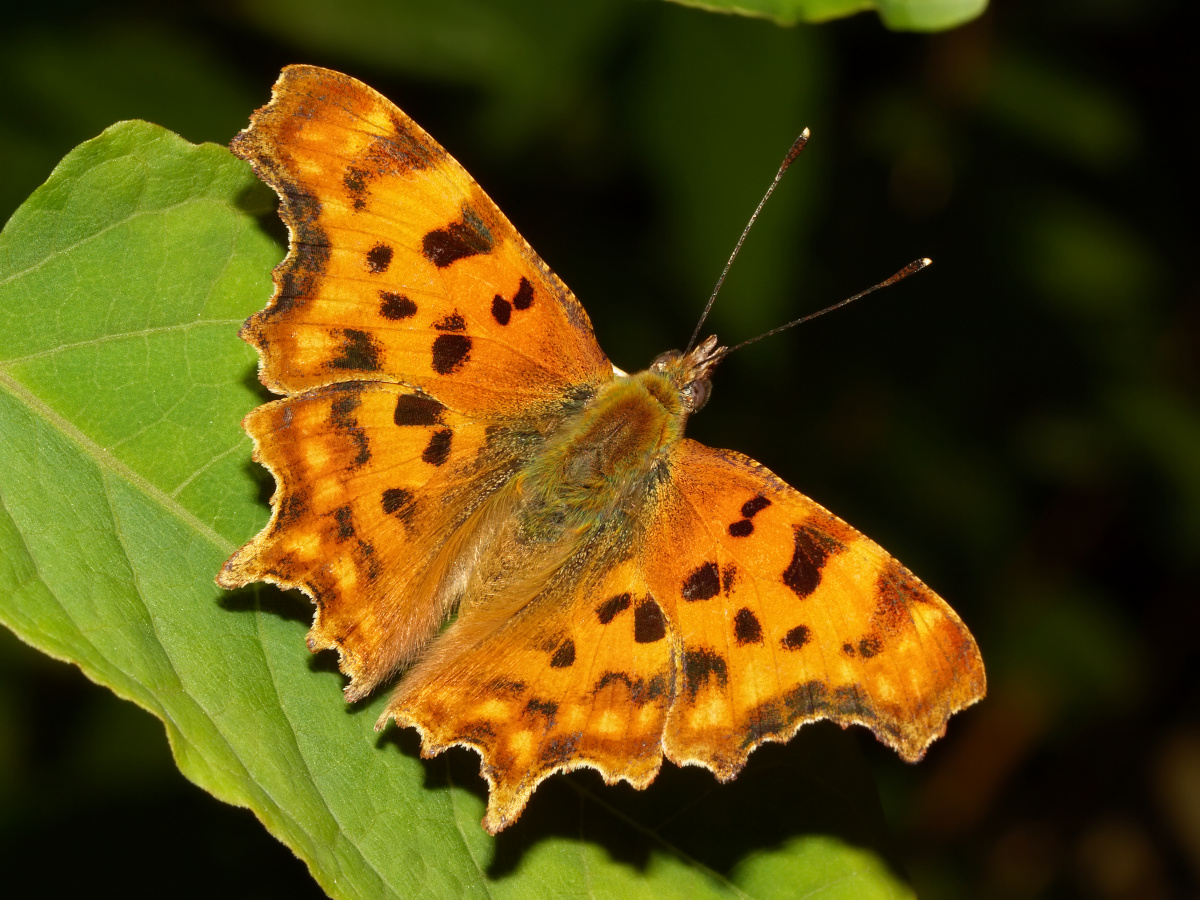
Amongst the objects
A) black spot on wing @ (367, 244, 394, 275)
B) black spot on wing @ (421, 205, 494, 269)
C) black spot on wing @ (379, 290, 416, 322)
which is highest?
black spot on wing @ (421, 205, 494, 269)

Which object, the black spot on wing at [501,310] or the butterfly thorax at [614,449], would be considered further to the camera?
the butterfly thorax at [614,449]

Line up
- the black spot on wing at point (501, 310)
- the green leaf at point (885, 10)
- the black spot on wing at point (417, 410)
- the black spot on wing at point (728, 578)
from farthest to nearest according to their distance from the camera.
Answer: the black spot on wing at point (501, 310)
the black spot on wing at point (417, 410)
the black spot on wing at point (728, 578)
the green leaf at point (885, 10)

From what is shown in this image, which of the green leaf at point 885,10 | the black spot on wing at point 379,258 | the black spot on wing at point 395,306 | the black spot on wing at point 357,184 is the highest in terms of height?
the green leaf at point 885,10

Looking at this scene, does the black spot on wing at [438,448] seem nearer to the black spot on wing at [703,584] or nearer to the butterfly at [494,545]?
the butterfly at [494,545]

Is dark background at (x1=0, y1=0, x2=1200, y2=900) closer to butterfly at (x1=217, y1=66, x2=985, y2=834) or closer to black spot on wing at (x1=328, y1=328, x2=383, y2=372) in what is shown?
butterfly at (x1=217, y1=66, x2=985, y2=834)

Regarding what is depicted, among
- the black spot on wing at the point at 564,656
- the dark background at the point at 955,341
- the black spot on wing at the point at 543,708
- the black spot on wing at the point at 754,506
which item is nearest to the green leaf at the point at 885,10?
the black spot on wing at the point at 754,506

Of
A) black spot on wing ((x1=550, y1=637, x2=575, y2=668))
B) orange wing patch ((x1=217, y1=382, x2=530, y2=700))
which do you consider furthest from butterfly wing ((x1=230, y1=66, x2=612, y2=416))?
black spot on wing ((x1=550, y1=637, x2=575, y2=668))

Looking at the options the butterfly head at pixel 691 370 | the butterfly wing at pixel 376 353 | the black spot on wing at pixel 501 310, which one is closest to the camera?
the butterfly wing at pixel 376 353
